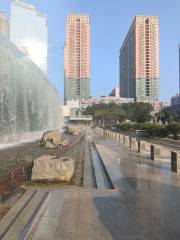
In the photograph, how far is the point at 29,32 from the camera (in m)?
55.7

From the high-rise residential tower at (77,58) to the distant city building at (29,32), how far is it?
148 feet

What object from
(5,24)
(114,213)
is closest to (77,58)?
(5,24)

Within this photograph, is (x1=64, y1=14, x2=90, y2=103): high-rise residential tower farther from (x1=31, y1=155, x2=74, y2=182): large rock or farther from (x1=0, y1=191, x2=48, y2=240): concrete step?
(x1=0, y1=191, x2=48, y2=240): concrete step

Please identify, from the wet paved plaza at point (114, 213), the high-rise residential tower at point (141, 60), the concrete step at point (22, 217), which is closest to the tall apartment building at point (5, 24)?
the wet paved plaza at point (114, 213)

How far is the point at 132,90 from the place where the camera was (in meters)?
158

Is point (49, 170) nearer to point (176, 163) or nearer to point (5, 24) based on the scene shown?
point (176, 163)

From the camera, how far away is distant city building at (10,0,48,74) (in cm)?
5388

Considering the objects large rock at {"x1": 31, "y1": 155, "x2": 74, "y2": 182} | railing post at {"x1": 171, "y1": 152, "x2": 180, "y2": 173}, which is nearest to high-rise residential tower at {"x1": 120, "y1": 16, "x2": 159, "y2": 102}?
railing post at {"x1": 171, "y1": 152, "x2": 180, "y2": 173}

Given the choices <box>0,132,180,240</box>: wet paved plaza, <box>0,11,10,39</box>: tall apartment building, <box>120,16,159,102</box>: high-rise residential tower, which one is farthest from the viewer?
<box>120,16,159,102</box>: high-rise residential tower

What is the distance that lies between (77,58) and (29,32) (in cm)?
7714

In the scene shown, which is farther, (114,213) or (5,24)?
(5,24)

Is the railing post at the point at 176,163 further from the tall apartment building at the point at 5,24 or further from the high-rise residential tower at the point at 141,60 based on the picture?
the high-rise residential tower at the point at 141,60

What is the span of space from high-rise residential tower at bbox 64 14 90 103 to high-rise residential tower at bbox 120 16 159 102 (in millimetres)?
20001

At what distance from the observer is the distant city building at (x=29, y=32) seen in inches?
2121
